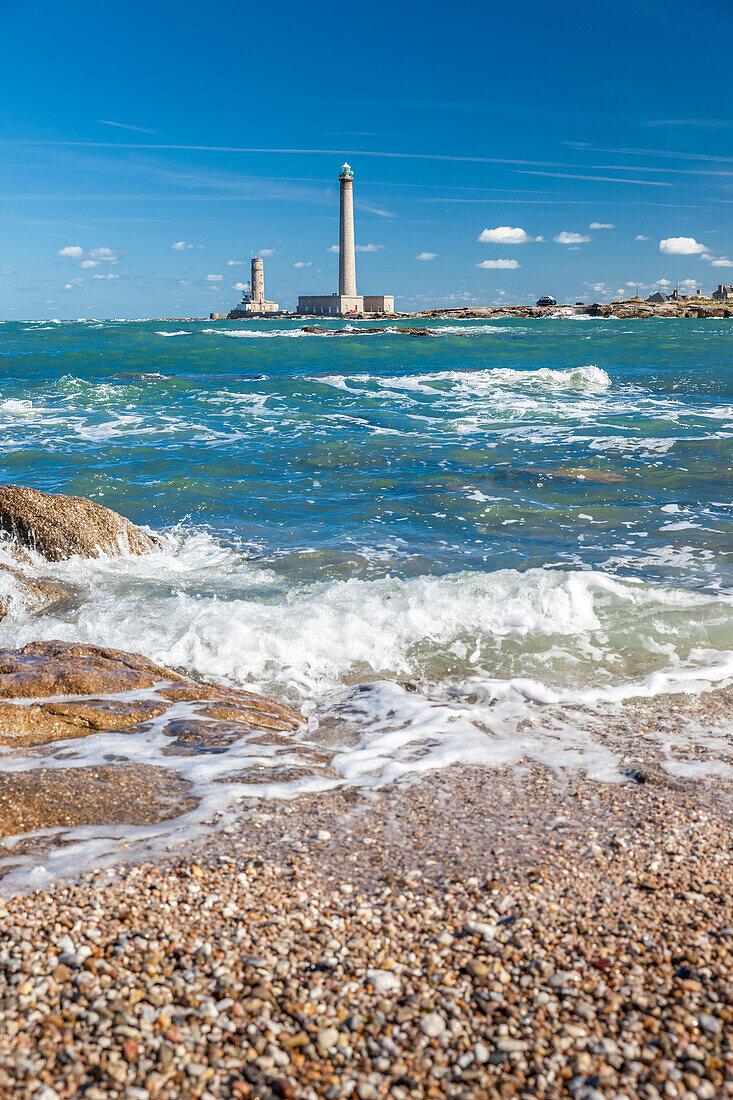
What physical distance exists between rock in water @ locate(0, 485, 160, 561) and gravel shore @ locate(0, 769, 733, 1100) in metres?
5.59

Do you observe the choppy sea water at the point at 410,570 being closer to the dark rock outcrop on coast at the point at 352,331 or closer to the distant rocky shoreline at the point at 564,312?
the dark rock outcrop on coast at the point at 352,331

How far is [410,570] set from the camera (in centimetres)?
823

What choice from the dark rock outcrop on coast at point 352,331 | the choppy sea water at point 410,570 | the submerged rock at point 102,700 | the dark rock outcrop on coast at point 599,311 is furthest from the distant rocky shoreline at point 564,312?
the submerged rock at point 102,700

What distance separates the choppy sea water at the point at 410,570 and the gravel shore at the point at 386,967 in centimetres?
85

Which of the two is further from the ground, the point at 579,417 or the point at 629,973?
the point at 579,417

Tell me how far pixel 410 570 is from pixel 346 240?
8683 centimetres

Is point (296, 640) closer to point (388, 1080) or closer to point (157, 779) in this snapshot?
point (157, 779)

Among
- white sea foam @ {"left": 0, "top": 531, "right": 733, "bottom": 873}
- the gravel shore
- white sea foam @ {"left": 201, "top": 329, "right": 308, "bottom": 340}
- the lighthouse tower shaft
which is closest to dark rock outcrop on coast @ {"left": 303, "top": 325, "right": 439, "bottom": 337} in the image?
white sea foam @ {"left": 201, "top": 329, "right": 308, "bottom": 340}

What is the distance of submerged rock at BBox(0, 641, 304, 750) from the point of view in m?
4.36

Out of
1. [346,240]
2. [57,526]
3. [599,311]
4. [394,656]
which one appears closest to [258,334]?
[346,240]

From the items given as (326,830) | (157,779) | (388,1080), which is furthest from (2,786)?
(388,1080)

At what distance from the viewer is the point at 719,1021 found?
2.22 m

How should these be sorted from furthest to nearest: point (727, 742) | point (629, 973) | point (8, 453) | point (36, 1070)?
1. point (8, 453)
2. point (727, 742)
3. point (629, 973)
4. point (36, 1070)

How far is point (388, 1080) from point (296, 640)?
13.9 ft
